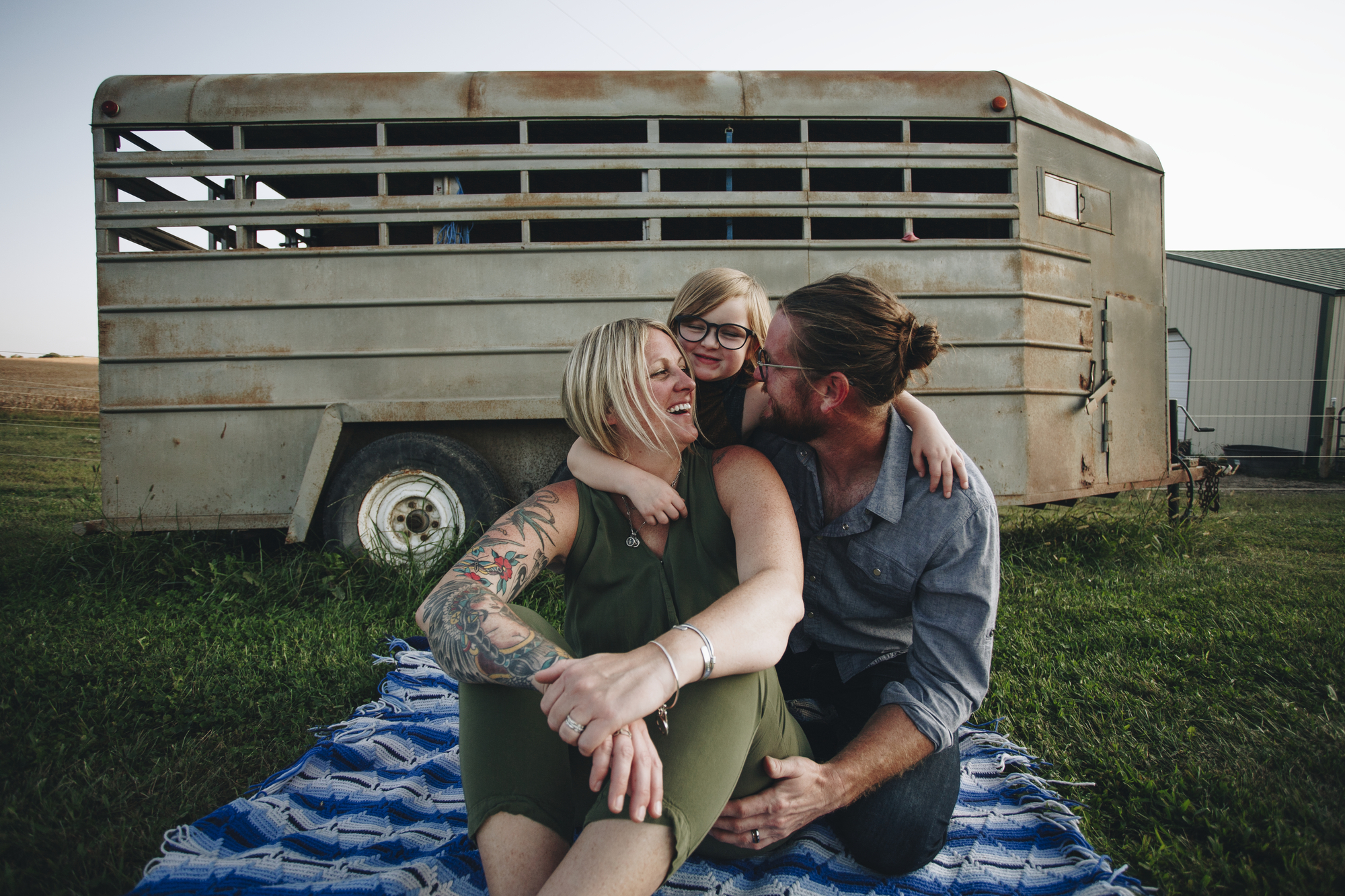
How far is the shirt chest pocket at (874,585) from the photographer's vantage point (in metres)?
1.74

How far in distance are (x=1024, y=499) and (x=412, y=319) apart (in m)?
3.61

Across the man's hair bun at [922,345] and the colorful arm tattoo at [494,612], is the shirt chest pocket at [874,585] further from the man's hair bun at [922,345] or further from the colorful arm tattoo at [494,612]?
the colorful arm tattoo at [494,612]

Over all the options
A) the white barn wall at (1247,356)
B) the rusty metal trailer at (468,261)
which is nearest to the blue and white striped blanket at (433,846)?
the rusty metal trailer at (468,261)

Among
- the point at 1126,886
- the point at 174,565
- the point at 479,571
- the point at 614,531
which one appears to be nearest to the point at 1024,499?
the point at 1126,886

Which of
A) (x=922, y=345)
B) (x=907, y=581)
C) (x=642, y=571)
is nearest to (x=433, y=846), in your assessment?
(x=642, y=571)

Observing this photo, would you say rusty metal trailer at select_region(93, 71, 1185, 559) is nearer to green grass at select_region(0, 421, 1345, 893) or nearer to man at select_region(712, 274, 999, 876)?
green grass at select_region(0, 421, 1345, 893)

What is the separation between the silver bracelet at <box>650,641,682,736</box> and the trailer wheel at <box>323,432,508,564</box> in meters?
2.68

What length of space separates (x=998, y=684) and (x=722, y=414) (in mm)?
1545

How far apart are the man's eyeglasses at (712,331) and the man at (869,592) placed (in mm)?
560

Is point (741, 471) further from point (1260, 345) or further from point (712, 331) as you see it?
point (1260, 345)

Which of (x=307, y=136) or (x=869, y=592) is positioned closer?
(x=869, y=592)

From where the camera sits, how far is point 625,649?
5.43 feet

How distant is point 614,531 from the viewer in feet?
5.76

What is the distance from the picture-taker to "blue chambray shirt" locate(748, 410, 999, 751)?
5.37ft
